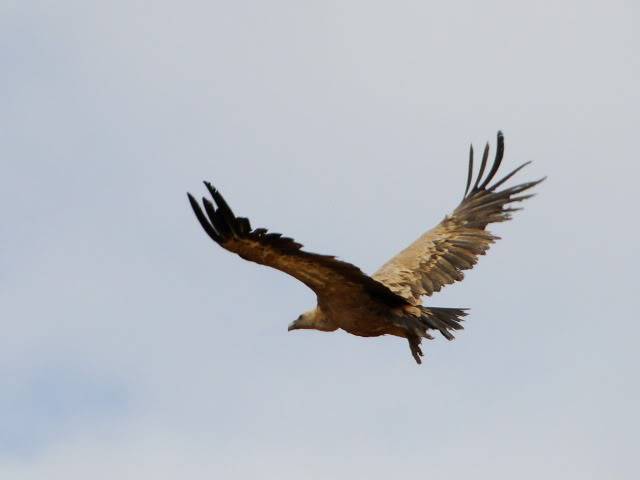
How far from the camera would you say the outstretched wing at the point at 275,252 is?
13.3m

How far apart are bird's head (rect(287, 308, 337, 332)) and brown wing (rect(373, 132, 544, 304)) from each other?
37.9 inches

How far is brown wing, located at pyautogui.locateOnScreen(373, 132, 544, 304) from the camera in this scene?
54.0 ft

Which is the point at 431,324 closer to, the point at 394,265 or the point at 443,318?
the point at 443,318

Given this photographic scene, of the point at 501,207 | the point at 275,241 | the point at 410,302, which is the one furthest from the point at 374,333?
the point at 501,207

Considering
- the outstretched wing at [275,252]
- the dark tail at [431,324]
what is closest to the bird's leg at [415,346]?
the dark tail at [431,324]

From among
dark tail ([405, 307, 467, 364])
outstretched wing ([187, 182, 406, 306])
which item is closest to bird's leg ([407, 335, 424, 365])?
dark tail ([405, 307, 467, 364])

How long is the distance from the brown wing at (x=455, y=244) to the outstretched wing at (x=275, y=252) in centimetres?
157

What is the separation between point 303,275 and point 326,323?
1.35m

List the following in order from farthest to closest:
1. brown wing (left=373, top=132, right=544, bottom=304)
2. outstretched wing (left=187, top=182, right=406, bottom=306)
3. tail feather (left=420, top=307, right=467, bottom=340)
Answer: brown wing (left=373, top=132, right=544, bottom=304) < tail feather (left=420, top=307, right=467, bottom=340) < outstretched wing (left=187, top=182, right=406, bottom=306)

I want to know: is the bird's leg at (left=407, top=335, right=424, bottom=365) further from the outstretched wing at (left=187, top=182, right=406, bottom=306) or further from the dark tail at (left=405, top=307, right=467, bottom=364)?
the outstretched wing at (left=187, top=182, right=406, bottom=306)

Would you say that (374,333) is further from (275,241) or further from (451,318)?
(275,241)

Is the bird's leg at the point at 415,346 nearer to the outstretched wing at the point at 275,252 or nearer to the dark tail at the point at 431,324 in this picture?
the dark tail at the point at 431,324

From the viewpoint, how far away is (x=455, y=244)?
1731 centimetres

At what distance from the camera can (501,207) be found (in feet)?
58.5
